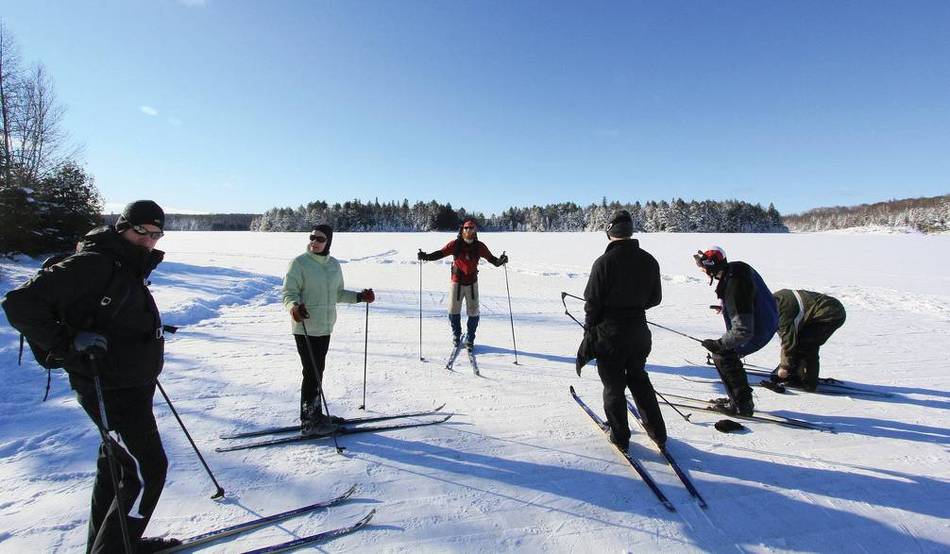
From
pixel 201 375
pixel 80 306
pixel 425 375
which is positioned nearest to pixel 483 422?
pixel 425 375

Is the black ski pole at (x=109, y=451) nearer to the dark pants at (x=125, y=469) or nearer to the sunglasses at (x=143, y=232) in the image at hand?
the dark pants at (x=125, y=469)

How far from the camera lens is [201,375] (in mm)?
4922

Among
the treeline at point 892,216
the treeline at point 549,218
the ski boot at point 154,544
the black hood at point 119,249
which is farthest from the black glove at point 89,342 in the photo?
the treeline at point 892,216

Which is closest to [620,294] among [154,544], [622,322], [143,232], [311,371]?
[622,322]

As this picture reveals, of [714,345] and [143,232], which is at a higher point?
[143,232]

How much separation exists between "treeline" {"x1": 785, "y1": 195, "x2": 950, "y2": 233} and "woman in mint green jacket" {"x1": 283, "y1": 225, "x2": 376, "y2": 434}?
91.7 meters

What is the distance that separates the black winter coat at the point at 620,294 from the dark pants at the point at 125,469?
9.38 feet

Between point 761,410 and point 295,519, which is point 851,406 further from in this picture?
point 295,519

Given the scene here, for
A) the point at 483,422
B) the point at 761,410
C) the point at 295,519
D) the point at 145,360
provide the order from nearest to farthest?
the point at 145,360
the point at 295,519
the point at 483,422
the point at 761,410

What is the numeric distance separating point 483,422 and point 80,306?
307 centimetres

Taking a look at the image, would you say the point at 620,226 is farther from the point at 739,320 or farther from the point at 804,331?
the point at 804,331

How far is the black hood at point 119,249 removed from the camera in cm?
197

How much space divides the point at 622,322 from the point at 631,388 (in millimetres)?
567

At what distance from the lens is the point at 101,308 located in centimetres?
197
